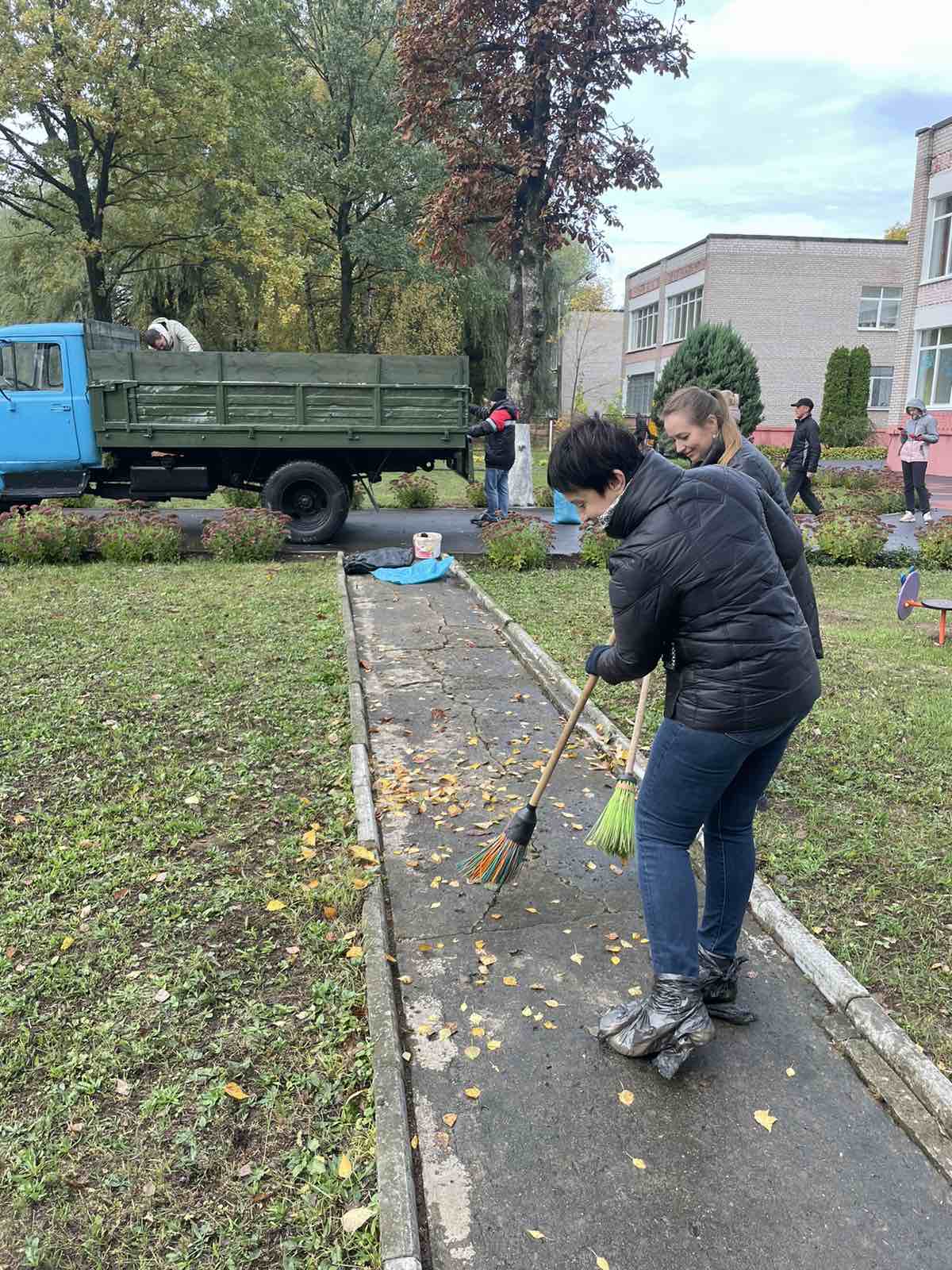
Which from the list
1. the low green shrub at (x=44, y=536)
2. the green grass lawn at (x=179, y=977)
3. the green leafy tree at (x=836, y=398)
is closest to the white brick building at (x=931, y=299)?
the green leafy tree at (x=836, y=398)

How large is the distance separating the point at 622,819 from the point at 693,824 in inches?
40.8

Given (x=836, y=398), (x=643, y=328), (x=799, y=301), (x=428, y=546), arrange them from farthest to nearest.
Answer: (x=643, y=328)
(x=799, y=301)
(x=836, y=398)
(x=428, y=546)

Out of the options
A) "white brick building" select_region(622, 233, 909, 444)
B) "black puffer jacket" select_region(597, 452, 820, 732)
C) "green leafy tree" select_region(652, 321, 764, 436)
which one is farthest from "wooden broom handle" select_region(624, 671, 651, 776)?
"white brick building" select_region(622, 233, 909, 444)

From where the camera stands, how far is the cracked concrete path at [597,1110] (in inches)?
87.8

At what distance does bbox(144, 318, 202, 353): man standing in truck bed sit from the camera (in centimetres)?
1205

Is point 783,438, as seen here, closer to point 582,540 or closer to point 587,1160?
point 582,540

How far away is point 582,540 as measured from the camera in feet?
37.4

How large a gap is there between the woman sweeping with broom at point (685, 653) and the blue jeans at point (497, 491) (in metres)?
10.1

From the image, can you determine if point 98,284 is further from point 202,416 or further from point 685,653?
point 685,653

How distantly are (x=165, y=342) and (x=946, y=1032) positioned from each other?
1185 cm

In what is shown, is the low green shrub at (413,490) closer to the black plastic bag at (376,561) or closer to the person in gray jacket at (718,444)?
the black plastic bag at (376,561)

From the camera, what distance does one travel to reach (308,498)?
1193 centimetres

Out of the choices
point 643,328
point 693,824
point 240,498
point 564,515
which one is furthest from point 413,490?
point 643,328

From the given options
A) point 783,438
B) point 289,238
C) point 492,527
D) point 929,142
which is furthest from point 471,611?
point 783,438
